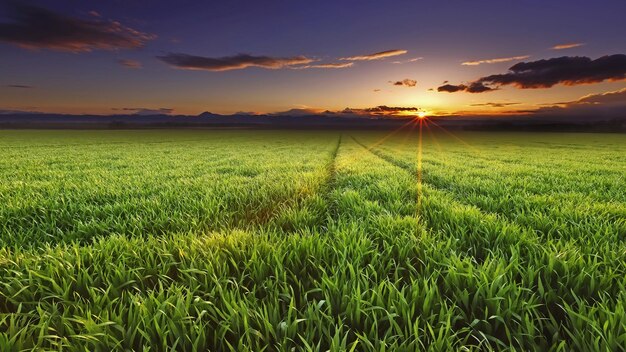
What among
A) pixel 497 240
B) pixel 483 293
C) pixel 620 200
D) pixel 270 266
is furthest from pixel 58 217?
pixel 620 200

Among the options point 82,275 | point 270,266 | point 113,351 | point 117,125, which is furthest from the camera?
point 117,125

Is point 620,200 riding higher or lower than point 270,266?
lower

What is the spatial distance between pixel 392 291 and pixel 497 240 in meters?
2.00

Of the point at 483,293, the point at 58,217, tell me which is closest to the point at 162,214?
the point at 58,217

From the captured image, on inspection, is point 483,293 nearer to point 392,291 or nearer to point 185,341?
point 392,291

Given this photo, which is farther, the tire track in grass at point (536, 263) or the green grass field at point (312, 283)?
the tire track in grass at point (536, 263)

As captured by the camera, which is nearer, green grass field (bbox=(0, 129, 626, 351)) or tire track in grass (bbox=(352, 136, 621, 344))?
green grass field (bbox=(0, 129, 626, 351))

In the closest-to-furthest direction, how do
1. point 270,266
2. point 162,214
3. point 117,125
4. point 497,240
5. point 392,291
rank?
point 392,291 → point 270,266 → point 497,240 → point 162,214 → point 117,125

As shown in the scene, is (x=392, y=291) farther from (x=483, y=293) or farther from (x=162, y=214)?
(x=162, y=214)

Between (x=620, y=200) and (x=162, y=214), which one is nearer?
(x=162, y=214)

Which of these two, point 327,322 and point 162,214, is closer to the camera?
point 327,322

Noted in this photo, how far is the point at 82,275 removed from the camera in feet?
8.10

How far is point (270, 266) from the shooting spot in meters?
2.63

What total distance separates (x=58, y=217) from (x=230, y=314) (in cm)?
449
